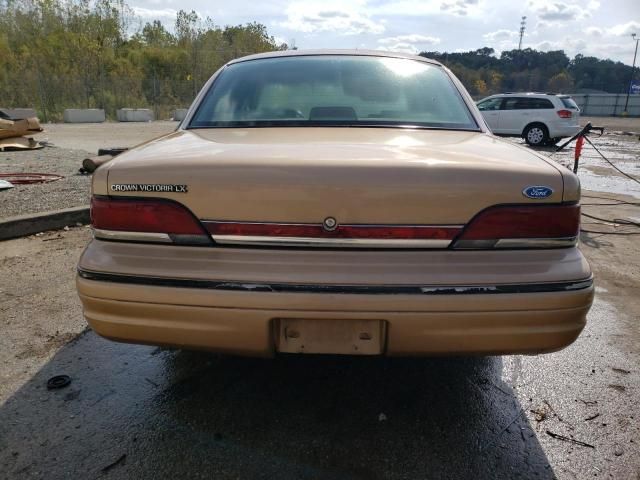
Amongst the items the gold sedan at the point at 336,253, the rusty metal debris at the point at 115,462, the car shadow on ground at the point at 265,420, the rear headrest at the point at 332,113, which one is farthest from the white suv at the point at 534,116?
the rusty metal debris at the point at 115,462

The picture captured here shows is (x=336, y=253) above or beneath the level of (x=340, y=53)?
beneath

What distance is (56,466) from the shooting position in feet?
5.98

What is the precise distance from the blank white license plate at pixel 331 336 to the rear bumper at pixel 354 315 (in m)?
0.04

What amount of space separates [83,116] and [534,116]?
903 inches

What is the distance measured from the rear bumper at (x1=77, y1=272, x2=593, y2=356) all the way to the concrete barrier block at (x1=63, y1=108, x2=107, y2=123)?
28.5 m

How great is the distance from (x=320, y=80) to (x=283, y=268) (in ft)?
4.68

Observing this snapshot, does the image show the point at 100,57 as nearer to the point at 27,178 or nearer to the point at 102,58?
the point at 102,58

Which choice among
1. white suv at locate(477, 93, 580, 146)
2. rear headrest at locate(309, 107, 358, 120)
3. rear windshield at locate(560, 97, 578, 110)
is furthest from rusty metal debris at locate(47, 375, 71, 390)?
rear windshield at locate(560, 97, 578, 110)

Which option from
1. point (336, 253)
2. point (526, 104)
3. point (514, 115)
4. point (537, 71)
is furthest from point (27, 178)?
point (537, 71)

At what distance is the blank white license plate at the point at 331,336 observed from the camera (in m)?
1.72

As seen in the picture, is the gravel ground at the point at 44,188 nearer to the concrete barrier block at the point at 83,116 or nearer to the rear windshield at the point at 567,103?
the rear windshield at the point at 567,103

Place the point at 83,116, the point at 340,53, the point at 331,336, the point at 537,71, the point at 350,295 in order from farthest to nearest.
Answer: the point at 537,71 → the point at 83,116 → the point at 340,53 → the point at 331,336 → the point at 350,295

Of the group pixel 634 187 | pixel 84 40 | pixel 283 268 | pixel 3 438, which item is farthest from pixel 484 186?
pixel 84 40

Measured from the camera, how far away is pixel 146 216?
1781 millimetres
